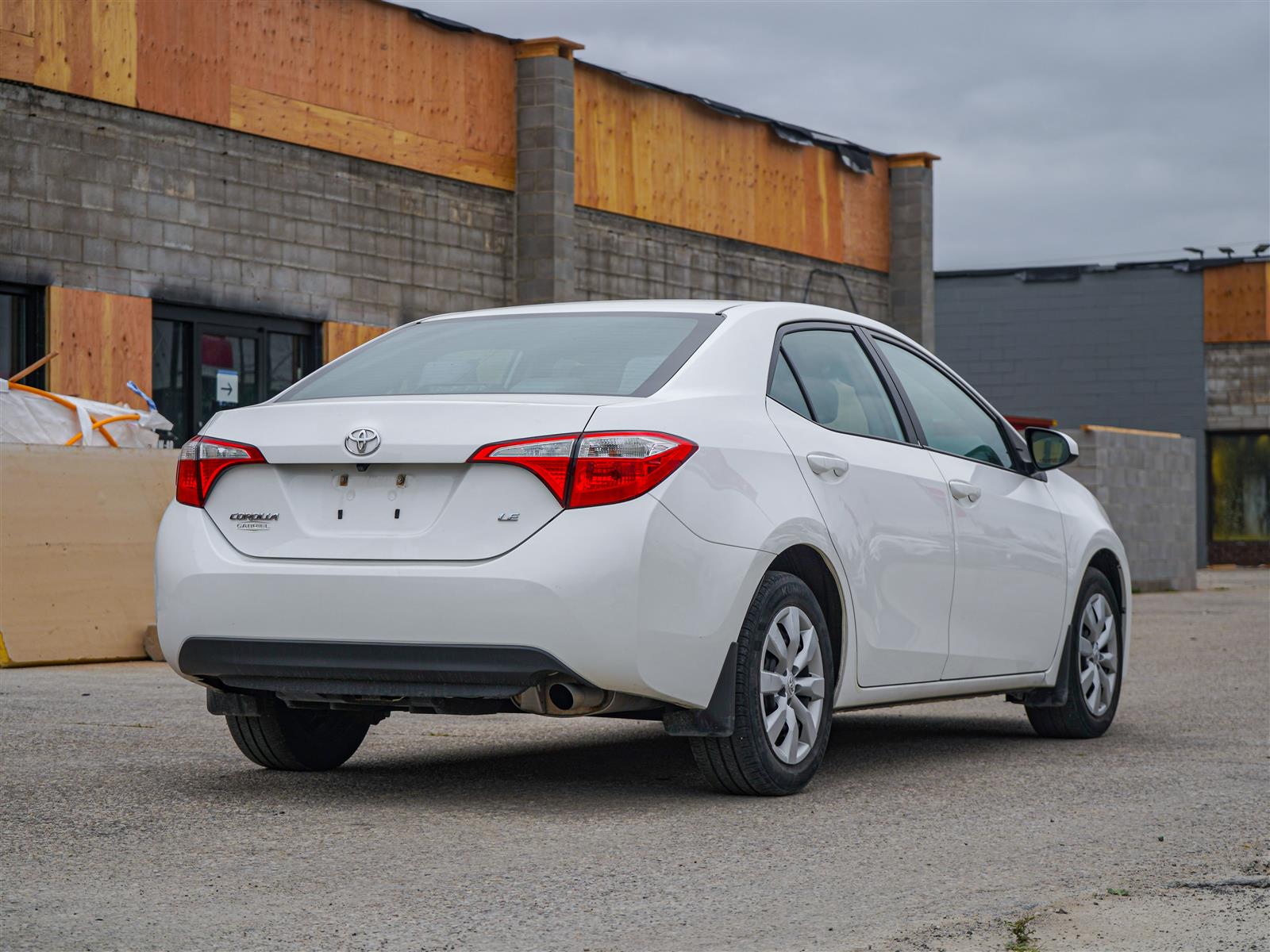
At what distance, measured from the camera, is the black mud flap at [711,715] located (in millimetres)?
5746

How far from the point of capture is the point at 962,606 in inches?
284

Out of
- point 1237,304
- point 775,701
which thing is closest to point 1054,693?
point 775,701

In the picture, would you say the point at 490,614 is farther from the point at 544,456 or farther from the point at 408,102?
the point at 408,102

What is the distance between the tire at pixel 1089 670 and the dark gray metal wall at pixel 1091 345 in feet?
95.9

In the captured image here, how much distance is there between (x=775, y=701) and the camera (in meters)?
6.07

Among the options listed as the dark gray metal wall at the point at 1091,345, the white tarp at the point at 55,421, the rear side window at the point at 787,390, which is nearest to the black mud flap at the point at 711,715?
the rear side window at the point at 787,390

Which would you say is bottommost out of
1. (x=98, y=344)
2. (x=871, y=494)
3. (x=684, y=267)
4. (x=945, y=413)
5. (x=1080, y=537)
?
(x=1080, y=537)

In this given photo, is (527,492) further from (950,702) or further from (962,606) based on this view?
(950,702)

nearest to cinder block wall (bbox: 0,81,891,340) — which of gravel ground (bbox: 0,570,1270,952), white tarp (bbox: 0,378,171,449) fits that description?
white tarp (bbox: 0,378,171,449)

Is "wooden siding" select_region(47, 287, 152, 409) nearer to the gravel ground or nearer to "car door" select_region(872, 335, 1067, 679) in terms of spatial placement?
the gravel ground

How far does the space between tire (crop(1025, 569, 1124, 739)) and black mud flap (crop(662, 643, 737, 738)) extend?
2.80 m

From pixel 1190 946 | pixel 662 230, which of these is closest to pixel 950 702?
pixel 1190 946

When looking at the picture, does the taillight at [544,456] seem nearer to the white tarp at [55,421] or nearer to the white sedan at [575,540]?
the white sedan at [575,540]

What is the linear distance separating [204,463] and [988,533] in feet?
10.2
